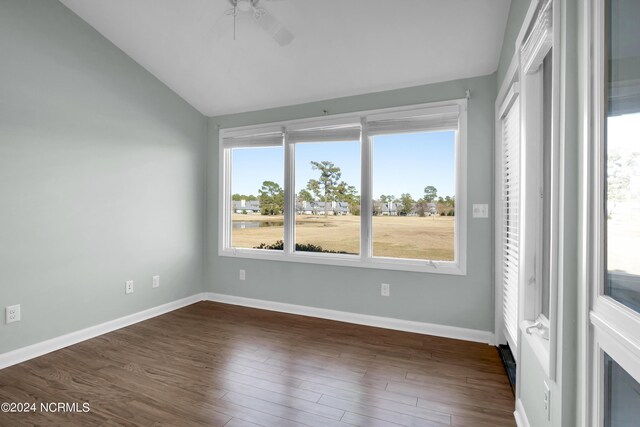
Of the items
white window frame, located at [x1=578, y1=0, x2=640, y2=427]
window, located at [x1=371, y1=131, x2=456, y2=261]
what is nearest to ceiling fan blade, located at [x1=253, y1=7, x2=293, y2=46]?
window, located at [x1=371, y1=131, x2=456, y2=261]

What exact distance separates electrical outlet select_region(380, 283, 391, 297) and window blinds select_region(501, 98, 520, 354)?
1.04 metres

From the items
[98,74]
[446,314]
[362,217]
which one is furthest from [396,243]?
[98,74]

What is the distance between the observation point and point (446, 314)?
3.09m

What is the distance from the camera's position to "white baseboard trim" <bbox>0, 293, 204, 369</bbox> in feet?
8.24

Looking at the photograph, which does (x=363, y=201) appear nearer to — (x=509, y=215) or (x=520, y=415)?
(x=509, y=215)

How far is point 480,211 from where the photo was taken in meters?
2.96

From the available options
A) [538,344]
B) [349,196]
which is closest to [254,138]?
[349,196]

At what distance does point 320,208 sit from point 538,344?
256cm

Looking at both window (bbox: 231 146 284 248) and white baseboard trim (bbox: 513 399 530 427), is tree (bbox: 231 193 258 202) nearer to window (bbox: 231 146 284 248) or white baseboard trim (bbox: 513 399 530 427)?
window (bbox: 231 146 284 248)

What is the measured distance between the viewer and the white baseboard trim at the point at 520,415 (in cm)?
175

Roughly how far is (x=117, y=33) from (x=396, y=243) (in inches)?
135

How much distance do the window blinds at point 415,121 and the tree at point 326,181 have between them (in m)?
0.59

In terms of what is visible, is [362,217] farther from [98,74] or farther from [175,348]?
[98,74]

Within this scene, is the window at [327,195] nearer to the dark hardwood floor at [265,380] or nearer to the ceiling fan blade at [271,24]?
the dark hardwood floor at [265,380]
